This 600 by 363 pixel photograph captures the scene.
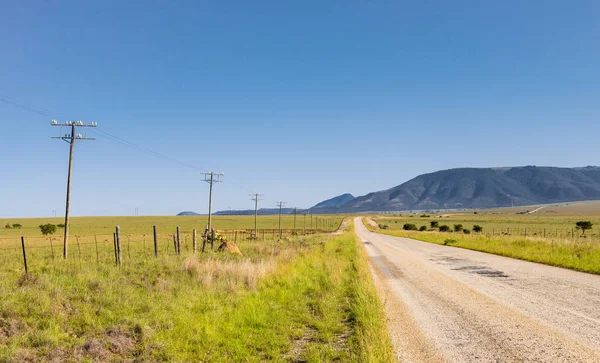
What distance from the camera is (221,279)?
1560 centimetres

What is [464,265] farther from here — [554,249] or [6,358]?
[6,358]

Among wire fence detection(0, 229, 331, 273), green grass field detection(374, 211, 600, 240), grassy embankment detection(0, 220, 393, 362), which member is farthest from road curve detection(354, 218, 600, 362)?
green grass field detection(374, 211, 600, 240)

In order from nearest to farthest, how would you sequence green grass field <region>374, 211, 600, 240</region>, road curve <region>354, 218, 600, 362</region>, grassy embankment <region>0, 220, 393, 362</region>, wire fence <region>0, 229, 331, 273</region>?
road curve <region>354, 218, 600, 362</region>
grassy embankment <region>0, 220, 393, 362</region>
wire fence <region>0, 229, 331, 273</region>
green grass field <region>374, 211, 600, 240</region>

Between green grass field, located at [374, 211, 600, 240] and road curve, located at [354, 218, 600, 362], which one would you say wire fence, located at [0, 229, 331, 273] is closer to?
road curve, located at [354, 218, 600, 362]

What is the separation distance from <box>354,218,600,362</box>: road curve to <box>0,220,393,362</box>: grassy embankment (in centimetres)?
97

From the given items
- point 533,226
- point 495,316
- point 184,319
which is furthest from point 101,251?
point 533,226

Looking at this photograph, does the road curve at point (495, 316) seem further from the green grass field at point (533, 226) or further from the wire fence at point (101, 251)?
the green grass field at point (533, 226)

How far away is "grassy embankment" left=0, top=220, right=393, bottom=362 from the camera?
8508mm

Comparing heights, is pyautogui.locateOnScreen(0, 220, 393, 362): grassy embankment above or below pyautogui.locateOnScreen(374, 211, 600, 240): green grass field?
below

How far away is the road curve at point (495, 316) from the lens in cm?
810

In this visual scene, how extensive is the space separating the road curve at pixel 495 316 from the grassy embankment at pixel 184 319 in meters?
0.97

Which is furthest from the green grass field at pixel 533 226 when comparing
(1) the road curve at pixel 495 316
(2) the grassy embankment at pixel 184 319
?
(2) the grassy embankment at pixel 184 319

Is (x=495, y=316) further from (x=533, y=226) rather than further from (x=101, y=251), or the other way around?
(x=533, y=226)

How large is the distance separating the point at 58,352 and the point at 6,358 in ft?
2.82
